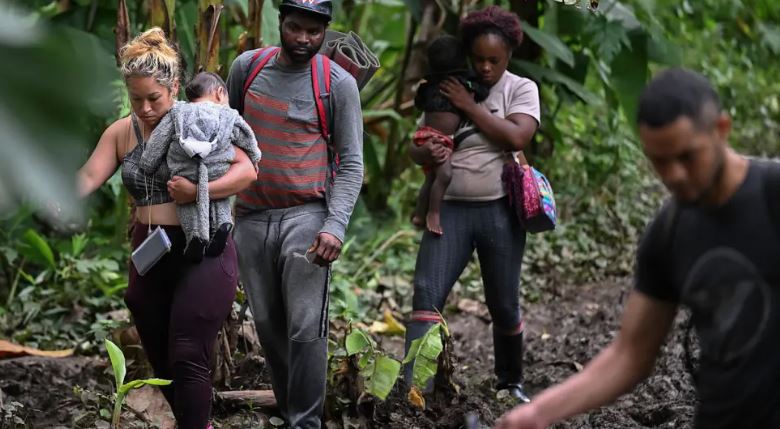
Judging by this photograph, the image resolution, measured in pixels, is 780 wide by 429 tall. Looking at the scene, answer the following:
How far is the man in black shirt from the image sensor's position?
2092 mm

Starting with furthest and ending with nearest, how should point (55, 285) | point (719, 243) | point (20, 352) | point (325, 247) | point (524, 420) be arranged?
point (55, 285) → point (20, 352) → point (325, 247) → point (524, 420) → point (719, 243)

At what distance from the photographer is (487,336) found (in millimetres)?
6805

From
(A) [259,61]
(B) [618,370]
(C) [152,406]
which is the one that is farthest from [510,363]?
(B) [618,370]

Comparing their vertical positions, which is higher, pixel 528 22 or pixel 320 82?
pixel 320 82

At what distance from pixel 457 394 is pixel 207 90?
5.89ft

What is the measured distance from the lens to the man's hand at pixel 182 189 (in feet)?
12.4

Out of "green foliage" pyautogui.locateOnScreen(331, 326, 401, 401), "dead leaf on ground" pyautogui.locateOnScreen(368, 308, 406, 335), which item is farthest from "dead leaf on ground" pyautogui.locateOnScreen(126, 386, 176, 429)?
"dead leaf on ground" pyautogui.locateOnScreen(368, 308, 406, 335)

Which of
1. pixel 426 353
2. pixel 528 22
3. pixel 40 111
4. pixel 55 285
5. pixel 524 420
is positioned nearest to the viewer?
pixel 40 111

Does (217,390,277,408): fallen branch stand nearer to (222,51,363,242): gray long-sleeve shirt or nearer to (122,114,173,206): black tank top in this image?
(222,51,363,242): gray long-sleeve shirt

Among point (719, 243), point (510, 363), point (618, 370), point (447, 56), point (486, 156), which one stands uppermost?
point (719, 243)

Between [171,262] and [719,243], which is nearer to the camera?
[719,243]

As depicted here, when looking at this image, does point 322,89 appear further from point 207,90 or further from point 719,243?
point 719,243

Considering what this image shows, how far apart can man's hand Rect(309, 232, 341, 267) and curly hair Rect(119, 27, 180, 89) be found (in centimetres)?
75

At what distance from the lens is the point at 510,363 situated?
16.6 ft
